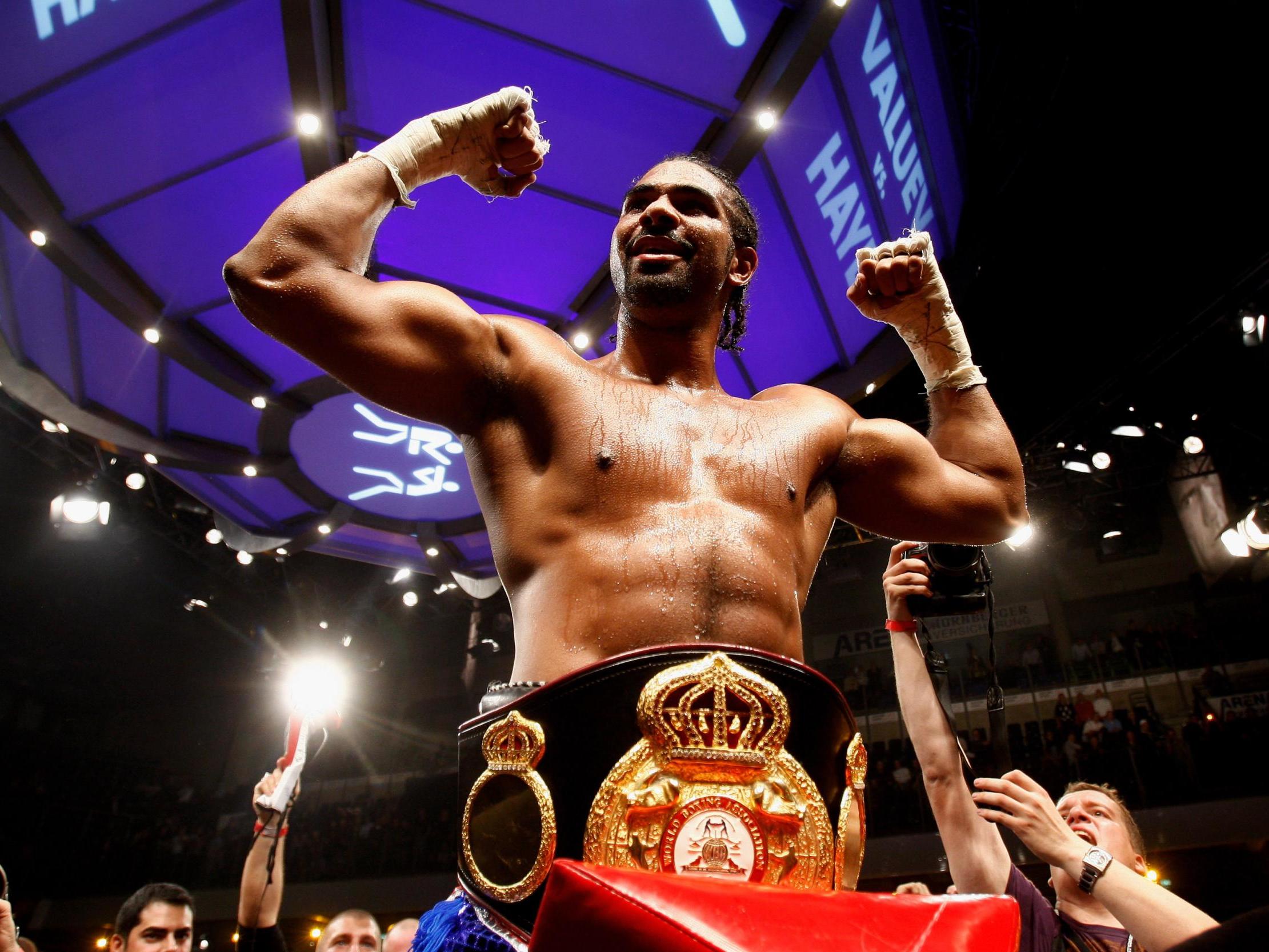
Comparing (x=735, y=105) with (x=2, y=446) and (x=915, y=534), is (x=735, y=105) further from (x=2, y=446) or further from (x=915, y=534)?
(x=2, y=446)

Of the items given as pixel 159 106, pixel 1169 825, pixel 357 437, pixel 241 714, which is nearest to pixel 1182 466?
pixel 1169 825

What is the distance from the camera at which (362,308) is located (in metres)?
1.14

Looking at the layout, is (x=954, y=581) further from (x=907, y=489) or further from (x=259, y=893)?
(x=259, y=893)

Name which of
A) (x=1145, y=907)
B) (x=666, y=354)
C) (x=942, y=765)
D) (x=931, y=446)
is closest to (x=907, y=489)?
(x=931, y=446)

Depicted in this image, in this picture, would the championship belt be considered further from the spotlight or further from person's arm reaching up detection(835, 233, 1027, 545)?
the spotlight

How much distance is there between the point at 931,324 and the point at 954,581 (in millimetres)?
728

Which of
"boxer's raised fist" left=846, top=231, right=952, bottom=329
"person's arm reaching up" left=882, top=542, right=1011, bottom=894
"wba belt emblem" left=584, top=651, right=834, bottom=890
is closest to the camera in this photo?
"wba belt emblem" left=584, top=651, right=834, bottom=890

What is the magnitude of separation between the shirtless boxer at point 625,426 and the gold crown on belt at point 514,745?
12 cm

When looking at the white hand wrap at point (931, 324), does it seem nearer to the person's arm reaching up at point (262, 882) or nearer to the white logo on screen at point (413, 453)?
the person's arm reaching up at point (262, 882)

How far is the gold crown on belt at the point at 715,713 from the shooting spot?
88 centimetres

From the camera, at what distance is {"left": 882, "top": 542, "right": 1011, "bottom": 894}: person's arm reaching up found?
7.46 ft

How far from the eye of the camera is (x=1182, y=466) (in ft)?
31.2

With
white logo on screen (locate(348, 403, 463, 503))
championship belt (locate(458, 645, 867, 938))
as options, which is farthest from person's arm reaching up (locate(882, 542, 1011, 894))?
white logo on screen (locate(348, 403, 463, 503))

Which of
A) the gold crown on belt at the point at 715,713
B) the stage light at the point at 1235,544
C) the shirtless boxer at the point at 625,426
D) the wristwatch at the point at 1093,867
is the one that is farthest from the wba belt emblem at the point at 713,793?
the stage light at the point at 1235,544
